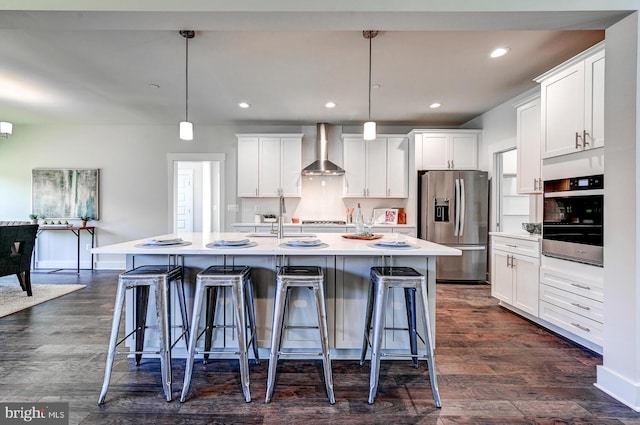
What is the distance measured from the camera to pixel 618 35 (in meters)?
1.78

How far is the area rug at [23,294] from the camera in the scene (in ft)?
10.8

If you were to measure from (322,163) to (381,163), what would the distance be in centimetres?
101

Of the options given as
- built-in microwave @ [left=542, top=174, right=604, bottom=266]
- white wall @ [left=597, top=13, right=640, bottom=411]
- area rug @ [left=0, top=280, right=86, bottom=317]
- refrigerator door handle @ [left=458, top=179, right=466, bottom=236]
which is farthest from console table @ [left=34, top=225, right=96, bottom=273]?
white wall @ [left=597, top=13, right=640, bottom=411]

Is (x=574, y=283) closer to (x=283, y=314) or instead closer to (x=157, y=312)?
(x=283, y=314)

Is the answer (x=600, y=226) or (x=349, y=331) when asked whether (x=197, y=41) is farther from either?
(x=600, y=226)

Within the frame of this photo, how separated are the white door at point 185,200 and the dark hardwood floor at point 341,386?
422 cm

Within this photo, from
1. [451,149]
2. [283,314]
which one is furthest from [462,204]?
[283,314]

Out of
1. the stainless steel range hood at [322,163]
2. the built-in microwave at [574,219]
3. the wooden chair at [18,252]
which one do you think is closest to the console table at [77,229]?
the wooden chair at [18,252]

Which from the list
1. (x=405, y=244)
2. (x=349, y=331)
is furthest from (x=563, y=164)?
(x=349, y=331)

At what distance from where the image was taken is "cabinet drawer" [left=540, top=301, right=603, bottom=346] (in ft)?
7.42

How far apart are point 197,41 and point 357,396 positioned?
3.02 m

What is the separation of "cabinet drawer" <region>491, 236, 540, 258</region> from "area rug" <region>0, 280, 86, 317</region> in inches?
211

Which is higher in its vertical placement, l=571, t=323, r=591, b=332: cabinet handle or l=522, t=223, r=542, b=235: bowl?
l=522, t=223, r=542, b=235: bowl

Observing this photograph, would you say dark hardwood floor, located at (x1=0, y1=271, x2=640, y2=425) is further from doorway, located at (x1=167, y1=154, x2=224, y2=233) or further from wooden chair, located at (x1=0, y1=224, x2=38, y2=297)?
doorway, located at (x1=167, y1=154, x2=224, y2=233)
